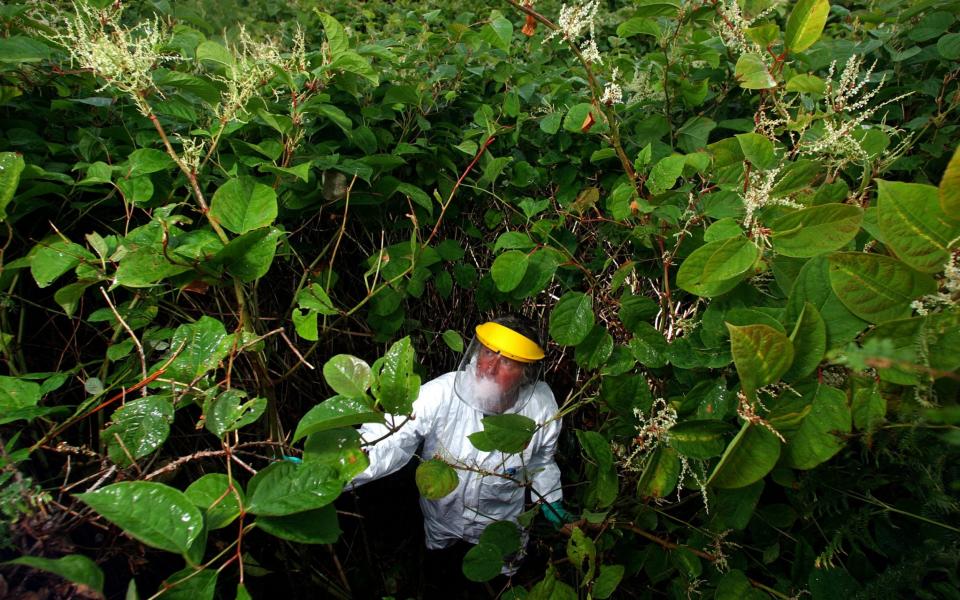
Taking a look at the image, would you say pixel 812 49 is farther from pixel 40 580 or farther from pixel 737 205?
pixel 40 580

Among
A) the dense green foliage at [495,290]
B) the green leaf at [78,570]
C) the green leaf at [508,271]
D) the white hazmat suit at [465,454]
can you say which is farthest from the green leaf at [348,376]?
the white hazmat suit at [465,454]

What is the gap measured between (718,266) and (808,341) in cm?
15

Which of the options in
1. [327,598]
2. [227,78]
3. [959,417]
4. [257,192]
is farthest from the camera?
[327,598]

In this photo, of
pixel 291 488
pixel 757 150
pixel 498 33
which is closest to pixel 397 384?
pixel 291 488

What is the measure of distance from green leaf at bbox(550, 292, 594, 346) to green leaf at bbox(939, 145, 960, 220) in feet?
2.23

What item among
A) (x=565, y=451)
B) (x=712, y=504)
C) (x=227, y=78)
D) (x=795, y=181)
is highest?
(x=227, y=78)

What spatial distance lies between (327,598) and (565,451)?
935 mm

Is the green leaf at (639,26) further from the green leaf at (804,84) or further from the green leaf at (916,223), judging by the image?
the green leaf at (916,223)

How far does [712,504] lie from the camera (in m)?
1.08

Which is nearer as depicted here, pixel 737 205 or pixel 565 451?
pixel 737 205

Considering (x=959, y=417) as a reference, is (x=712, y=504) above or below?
below

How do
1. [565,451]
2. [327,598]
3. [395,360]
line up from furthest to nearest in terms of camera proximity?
[565,451]
[327,598]
[395,360]

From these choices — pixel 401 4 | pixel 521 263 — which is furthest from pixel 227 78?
pixel 401 4

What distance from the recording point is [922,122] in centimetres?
154
